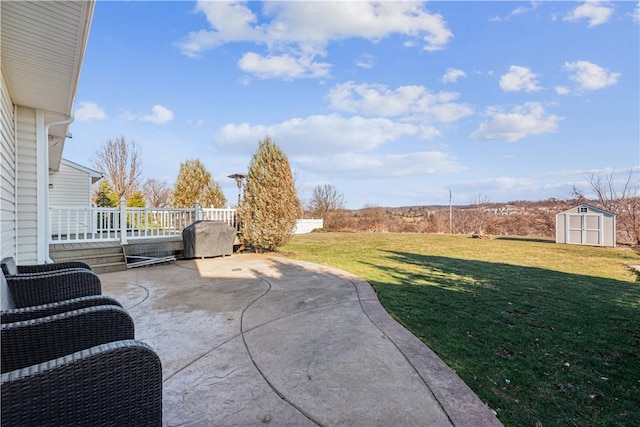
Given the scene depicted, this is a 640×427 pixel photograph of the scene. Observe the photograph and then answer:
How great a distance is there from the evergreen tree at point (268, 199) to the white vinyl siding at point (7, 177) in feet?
16.5

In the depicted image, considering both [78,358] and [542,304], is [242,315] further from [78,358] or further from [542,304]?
[542,304]

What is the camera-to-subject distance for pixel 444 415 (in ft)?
5.82

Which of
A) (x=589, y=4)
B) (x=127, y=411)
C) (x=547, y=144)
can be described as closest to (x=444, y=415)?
(x=127, y=411)

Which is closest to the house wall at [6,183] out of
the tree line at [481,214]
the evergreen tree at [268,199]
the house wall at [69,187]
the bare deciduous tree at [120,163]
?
the evergreen tree at [268,199]

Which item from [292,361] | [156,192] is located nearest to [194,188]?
[292,361]

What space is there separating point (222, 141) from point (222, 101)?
5655 mm

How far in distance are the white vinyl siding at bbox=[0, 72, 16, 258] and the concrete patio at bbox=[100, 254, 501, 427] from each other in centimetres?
143

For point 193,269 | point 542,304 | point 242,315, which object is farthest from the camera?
point 193,269

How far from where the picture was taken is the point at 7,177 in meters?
3.21

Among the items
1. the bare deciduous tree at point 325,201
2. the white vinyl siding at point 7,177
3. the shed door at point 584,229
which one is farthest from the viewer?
the bare deciduous tree at point 325,201

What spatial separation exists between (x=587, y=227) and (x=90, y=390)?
53.9ft

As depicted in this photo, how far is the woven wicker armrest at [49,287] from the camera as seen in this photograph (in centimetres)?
223

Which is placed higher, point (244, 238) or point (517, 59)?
point (517, 59)

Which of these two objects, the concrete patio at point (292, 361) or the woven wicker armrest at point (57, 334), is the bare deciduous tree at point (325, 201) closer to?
the concrete patio at point (292, 361)
